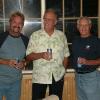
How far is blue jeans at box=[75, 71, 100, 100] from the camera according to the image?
329 centimetres

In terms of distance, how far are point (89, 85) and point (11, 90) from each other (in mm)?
882

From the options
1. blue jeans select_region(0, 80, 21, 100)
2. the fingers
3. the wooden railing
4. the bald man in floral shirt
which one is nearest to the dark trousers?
the bald man in floral shirt

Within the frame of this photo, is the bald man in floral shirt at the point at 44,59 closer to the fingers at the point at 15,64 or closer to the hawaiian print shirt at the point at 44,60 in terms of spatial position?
the hawaiian print shirt at the point at 44,60

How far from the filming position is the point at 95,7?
14.2 ft

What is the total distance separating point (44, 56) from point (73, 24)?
141 centimetres

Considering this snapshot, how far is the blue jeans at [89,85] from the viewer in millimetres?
3285

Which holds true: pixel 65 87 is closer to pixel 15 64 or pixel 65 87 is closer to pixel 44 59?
pixel 44 59

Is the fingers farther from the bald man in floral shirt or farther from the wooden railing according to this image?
the wooden railing

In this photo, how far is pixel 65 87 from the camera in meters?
4.28

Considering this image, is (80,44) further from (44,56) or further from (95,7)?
(95,7)

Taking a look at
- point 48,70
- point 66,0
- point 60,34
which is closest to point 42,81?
point 48,70

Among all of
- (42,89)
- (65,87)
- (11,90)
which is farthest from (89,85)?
(65,87)

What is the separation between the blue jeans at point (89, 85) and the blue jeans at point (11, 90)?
708mm

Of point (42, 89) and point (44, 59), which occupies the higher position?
point (44, 59)
